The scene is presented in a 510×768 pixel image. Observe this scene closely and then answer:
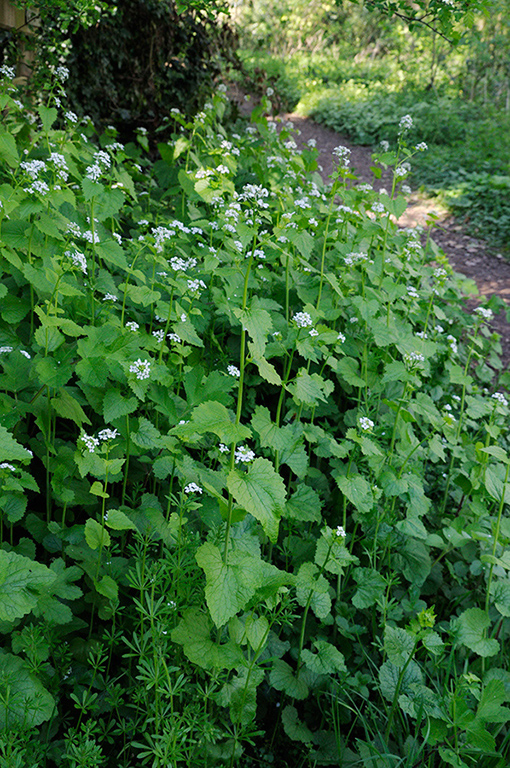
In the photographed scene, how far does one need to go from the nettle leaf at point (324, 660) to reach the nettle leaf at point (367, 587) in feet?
0.71

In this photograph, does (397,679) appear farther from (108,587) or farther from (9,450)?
(9,450)

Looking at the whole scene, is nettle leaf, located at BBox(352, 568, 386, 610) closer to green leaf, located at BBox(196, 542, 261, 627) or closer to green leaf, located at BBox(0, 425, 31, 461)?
green leaf, located at BBox(196, 542, 261, 627)

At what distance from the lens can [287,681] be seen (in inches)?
78.7

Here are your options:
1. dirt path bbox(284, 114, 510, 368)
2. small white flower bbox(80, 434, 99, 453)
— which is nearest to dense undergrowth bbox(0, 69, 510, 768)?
small white flower bbox(80, 434, 99, 453)

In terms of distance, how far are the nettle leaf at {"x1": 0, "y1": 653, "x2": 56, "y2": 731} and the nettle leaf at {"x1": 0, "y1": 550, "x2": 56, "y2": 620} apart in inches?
7.3

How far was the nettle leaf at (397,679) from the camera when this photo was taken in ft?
6.43

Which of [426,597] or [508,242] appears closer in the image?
[426,597]

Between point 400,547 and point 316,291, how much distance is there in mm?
1353

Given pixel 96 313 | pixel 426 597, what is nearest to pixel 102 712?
pixel 96 313

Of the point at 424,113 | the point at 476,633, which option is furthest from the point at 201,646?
the point at 424,113

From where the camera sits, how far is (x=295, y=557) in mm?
2266

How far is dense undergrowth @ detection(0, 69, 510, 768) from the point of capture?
5.19 ft

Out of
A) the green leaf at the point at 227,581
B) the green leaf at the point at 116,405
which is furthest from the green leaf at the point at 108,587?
the green leaf at the point at 116,405

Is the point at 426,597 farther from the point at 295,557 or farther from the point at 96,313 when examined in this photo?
the point at 96,313
